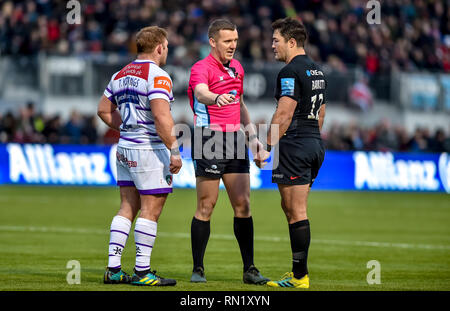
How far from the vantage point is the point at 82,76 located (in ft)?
82.8

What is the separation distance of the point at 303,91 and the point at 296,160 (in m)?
0.70

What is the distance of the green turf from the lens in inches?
361

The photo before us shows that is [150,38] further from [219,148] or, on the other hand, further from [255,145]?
[255,145]

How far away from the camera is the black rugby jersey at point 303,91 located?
27.1ft

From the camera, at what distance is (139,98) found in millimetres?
8352

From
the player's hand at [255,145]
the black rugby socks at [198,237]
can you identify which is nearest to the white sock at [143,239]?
the black rugby socks at [198,237]

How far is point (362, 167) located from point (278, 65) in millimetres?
5071

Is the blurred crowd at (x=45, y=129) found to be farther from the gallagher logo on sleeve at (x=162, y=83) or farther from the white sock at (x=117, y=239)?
the gallagher logo on sleeve at (x=162, y=83)

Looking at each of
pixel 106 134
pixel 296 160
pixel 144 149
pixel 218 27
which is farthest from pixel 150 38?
pixel 106 134

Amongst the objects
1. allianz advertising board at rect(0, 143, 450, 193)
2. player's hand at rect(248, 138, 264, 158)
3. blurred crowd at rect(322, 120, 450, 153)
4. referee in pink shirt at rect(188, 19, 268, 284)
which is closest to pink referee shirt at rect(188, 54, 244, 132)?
referee in pink shirt at rect(188, 19, 268, 284)

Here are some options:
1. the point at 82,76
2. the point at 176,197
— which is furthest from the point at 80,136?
the point at 176,197

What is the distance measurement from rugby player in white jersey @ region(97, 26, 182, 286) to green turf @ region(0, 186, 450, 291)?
355 millimetres

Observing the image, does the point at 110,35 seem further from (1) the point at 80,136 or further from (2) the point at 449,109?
(2) the point at 449,109

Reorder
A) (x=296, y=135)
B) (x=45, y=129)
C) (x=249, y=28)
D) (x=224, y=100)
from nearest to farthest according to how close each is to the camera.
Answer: (x=224, y=100)
(x=296, y=135)
(x=45, y=129)
(x=249, y=28)
